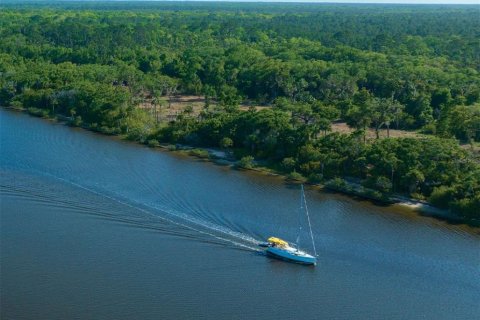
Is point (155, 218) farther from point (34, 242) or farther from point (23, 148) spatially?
point (23, 148)

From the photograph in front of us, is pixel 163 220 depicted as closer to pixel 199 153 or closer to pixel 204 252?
pixel 204 252

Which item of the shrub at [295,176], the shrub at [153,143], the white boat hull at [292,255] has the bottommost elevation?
the shrub at [153,143]

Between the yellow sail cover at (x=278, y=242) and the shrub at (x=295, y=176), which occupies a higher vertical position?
the yellow sail cover at (x=278, y=242)

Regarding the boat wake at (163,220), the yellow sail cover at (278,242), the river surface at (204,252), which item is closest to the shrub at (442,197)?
the river surface at (204,252)

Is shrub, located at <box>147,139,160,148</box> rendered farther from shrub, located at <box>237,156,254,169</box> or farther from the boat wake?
the boat wake

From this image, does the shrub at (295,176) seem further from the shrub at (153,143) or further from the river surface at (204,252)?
the shrub at (153,143)

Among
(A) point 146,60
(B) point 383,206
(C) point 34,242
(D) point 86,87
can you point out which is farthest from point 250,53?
(C) point 34,242
